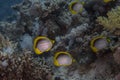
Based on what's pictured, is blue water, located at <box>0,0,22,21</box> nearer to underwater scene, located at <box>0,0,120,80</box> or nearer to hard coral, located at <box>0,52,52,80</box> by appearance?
underwater scene, located at <box>0,0,120,80</box>

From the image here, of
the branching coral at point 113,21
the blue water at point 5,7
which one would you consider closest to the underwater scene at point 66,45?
the branching coral at point 113,21

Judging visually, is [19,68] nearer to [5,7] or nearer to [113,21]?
[113,21]

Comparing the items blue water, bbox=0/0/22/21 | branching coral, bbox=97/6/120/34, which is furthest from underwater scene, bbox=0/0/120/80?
blue water, bbox=0/0/22/21

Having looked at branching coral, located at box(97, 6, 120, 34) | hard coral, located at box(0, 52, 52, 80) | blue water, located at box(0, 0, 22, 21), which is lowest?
hard coral, located at box(0, 52, 52, 80)

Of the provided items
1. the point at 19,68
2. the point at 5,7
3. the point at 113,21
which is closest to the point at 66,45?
the point at 113,21

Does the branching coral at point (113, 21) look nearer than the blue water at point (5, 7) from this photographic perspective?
Yes

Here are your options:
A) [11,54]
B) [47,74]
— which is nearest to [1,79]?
[11,54]

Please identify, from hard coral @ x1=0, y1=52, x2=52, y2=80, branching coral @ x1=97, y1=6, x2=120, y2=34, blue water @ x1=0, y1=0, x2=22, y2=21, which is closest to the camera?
hard coral @ x1=0, y1=52, x2=52, y2=80

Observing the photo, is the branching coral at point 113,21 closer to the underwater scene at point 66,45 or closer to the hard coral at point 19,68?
the underwater scene at point 66,45

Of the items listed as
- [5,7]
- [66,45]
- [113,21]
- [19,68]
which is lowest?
[19,68]
